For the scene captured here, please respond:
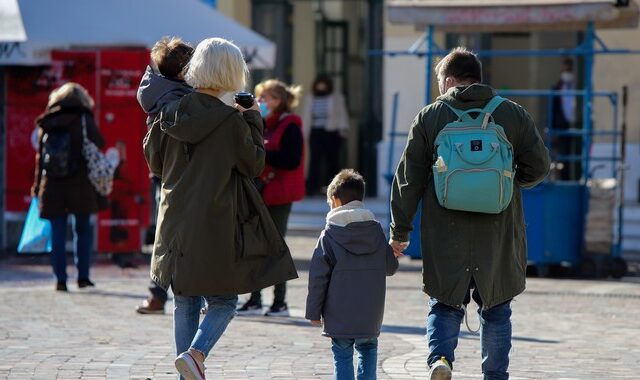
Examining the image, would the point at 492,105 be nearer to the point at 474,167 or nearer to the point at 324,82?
the point at 474,167

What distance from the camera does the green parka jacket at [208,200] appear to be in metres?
6.01

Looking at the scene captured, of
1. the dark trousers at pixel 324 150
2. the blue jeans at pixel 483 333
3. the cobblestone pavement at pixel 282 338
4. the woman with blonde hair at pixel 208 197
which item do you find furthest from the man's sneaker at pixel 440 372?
the dark trousers at pixel 324 150

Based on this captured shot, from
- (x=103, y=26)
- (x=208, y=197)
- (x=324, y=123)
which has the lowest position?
(x=324, y=123)

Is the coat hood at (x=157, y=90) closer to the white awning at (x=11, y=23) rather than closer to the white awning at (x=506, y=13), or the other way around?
the white awning at (x=506, y=13)

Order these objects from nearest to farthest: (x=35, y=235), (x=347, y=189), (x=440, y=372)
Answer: (x=440, y=372)
(x=347, y=189)
(x=35, y=235)

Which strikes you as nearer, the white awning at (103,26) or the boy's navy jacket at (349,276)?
the boy's navy jacket at (349,276)

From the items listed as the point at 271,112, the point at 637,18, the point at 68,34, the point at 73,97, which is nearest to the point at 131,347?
the point at 271,112

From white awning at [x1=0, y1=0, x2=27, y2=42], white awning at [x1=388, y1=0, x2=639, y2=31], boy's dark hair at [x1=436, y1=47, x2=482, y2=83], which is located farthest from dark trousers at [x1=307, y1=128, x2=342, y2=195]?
boy's dark hair at [x1=436, y1=47, x2=482, y2=83]

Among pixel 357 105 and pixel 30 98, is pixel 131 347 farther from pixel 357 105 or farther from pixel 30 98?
pixel 357 105

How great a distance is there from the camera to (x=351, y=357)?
612 centimetres

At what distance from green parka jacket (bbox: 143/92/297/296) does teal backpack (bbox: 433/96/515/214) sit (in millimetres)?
804

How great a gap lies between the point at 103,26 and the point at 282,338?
552cm

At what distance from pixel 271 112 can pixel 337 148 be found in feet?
30.6

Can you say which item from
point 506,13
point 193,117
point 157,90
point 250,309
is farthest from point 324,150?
point 193,117
